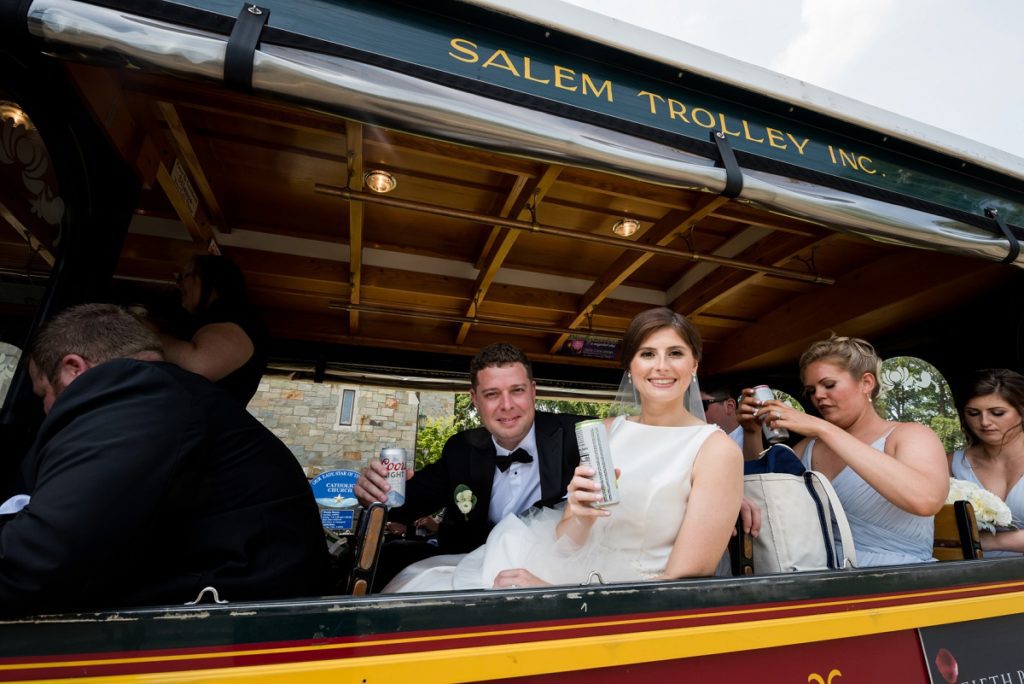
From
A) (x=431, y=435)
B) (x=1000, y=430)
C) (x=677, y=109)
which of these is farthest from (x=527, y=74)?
(x=431, y=435)

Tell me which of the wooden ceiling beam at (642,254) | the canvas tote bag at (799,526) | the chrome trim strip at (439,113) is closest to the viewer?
the chrome trim strip at (439,113)

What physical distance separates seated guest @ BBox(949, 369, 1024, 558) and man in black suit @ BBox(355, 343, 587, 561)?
249 cm

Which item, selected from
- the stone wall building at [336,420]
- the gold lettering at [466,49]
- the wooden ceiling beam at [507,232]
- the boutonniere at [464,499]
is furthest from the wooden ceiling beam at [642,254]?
the stone wall building at [336,420]

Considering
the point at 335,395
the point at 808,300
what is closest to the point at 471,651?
the point at 808,300

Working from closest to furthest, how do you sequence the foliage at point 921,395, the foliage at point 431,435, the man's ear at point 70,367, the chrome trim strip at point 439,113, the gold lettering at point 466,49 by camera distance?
1. the chrome trim strip at point 439,113
2. the man's ear at point 70,367
3. the gold lettering at point 466,49
4. the foliage at point 921,395
5. the foliage at point 431,435

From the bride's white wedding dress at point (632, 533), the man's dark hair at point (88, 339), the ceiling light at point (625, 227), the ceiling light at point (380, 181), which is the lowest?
the bride's white wedding dress at point (632, 533)

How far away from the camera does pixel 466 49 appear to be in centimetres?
166

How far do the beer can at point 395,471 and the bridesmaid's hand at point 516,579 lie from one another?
1.58 feet

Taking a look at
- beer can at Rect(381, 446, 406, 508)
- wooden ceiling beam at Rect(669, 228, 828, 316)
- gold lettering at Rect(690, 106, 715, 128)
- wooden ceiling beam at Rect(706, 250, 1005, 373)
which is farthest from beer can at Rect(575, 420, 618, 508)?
wooden ceiling beam at Rect(706, 250, 1005, 373)

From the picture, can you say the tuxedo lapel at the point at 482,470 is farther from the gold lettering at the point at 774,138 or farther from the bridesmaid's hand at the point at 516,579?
the gold lettering at the point at 774,138

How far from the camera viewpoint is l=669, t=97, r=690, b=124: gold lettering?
1.91 metres

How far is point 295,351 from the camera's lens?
4594mm

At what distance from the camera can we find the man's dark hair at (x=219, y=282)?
2598mm

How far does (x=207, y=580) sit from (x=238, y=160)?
2.49m
